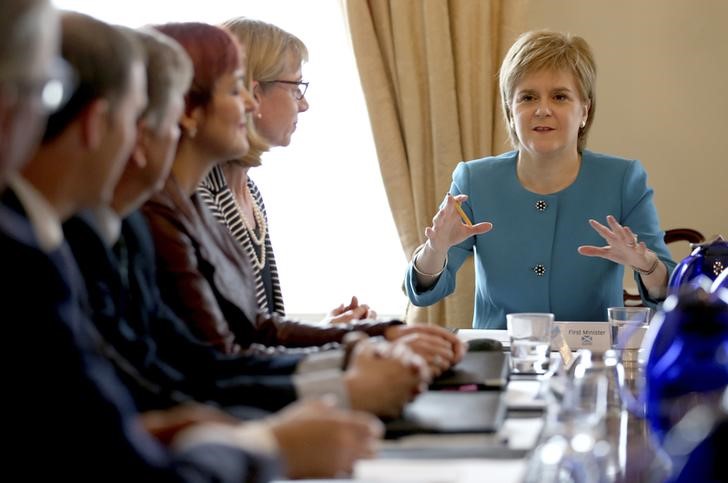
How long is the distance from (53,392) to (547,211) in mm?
2287

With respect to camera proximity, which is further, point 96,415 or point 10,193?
point 10,193

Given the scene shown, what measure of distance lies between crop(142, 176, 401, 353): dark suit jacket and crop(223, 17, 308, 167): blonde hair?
1.73ft

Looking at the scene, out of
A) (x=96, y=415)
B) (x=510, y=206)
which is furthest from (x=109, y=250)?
(x=510, y=206)

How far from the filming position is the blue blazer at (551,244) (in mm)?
2941

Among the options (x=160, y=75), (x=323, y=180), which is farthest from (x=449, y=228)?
(x=323, y=180)

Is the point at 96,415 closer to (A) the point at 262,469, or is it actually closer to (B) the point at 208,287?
(A) the point at 262,469

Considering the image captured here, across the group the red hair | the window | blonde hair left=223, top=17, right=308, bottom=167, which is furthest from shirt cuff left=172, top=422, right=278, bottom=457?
the window

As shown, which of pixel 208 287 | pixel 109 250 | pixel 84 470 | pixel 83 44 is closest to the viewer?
pixel 84 470

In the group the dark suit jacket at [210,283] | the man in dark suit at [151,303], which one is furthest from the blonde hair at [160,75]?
the dark suit jacket at [210,283]

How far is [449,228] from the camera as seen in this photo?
2.79m

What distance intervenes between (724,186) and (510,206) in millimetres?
1615

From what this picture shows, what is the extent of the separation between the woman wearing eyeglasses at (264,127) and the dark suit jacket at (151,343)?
838 mm

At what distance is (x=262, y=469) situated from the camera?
1023 millimetres

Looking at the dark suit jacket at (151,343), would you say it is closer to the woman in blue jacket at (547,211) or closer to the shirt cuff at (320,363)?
the shirt cuff at (320,363)
